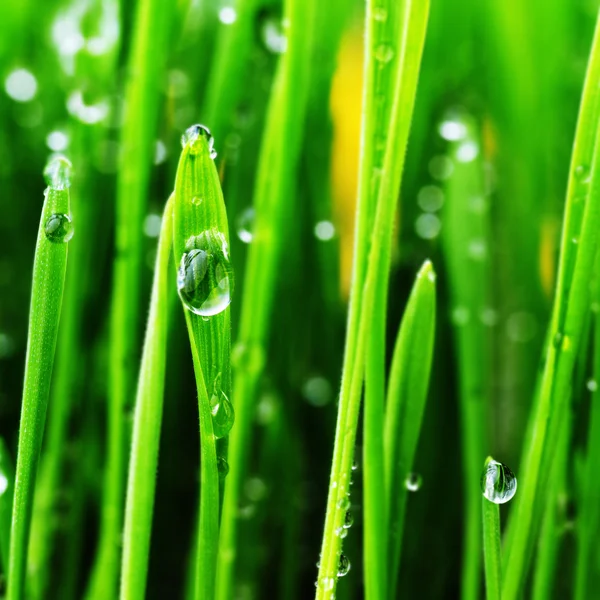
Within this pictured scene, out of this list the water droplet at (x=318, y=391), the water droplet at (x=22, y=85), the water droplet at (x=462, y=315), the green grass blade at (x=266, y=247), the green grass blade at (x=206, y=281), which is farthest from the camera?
the water droplet at (x=22, y=85)

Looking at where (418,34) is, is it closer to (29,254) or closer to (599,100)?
(599,100)

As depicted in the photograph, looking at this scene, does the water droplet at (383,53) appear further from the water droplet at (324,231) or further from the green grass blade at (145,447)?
the water droplet at (324,231)

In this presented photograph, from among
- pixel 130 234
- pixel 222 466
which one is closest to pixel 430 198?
pixel 130 234

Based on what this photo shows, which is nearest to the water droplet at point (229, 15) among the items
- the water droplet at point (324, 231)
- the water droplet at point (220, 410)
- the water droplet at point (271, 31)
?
the water droplet at point (271, 31)

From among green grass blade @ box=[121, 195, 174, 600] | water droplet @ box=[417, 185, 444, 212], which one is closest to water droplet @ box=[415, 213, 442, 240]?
water droplet @ box=[417, 185, 444, 212]

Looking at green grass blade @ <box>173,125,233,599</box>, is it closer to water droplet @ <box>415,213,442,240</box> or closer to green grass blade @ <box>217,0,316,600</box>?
green grass blade @ <box>217,0,316,600</box>

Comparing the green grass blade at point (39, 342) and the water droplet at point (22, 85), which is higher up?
the water droplet at point (22, 85)

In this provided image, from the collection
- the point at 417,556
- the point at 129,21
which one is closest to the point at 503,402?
the point at 417,556
